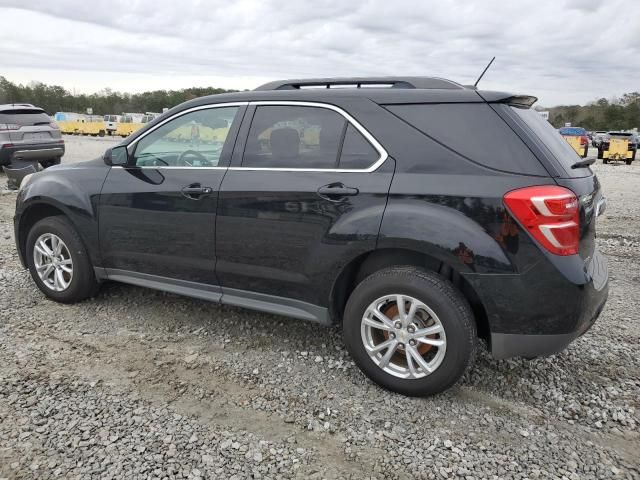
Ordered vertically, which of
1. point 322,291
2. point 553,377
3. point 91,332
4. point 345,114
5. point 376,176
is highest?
point 345,114

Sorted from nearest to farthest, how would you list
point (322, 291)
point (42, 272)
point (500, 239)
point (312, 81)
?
point (500, 239)
point (322, 291)
point (312, 81)
point (42, 272)

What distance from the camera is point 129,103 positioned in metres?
71.2

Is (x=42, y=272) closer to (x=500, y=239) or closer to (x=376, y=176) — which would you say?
(x=376, y=176)

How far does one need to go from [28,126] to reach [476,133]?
12.2 meters

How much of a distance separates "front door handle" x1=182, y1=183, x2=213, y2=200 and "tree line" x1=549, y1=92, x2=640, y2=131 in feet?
207

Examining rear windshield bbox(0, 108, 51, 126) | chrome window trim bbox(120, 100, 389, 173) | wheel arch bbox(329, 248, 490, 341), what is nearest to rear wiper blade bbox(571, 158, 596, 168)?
wheel arch bbox(329, 248, 490, 341)

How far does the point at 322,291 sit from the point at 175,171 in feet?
4.60

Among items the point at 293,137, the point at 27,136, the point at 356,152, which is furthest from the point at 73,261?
the point at 27,136

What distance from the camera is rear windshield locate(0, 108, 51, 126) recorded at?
11844mm

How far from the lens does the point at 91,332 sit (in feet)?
12.8

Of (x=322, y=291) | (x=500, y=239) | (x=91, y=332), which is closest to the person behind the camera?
(x=500, y=239)

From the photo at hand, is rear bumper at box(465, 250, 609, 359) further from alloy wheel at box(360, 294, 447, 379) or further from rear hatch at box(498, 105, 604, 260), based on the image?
alloy wheel at box(360, 294, 447, 379)

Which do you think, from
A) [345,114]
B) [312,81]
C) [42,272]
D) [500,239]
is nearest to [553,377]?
[500,239]

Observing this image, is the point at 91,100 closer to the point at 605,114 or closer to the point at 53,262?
the point at 605,114
